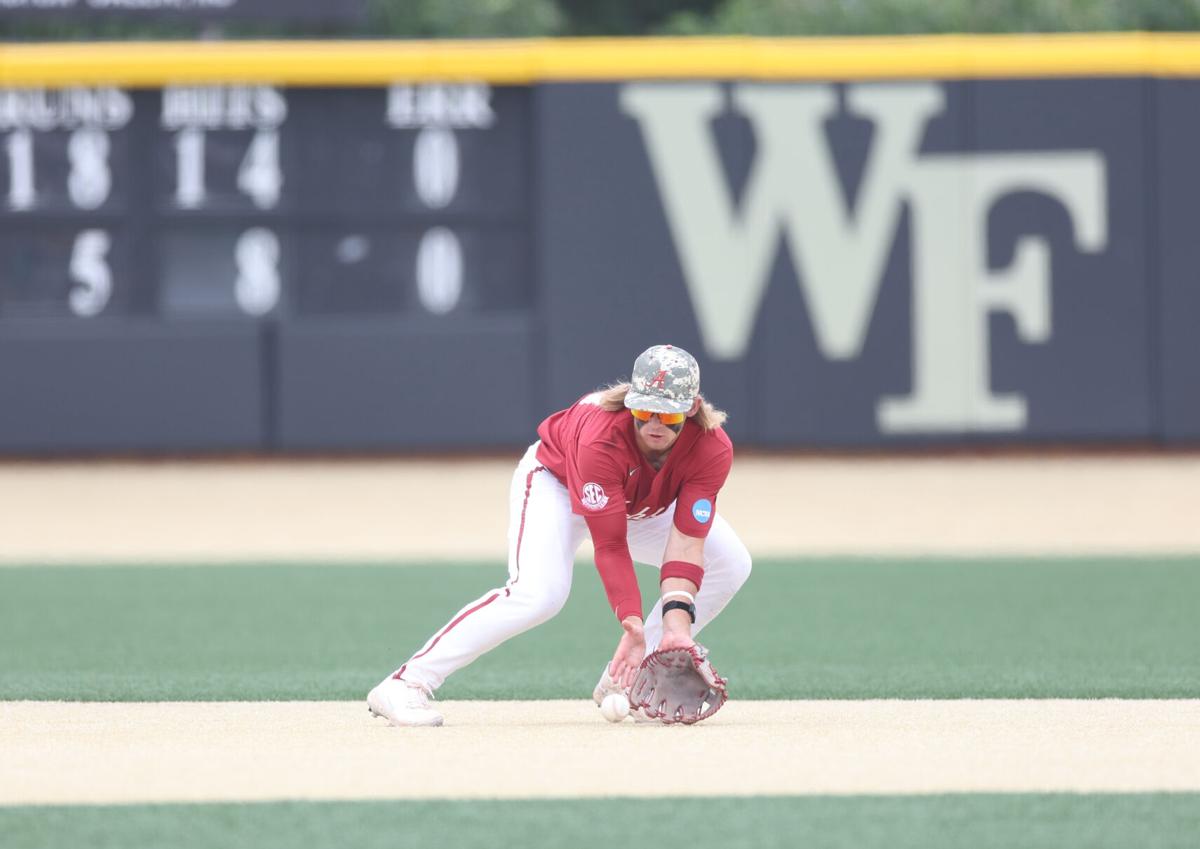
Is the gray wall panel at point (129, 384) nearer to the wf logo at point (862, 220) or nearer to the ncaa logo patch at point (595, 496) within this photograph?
the wf logo at point (862, 220)

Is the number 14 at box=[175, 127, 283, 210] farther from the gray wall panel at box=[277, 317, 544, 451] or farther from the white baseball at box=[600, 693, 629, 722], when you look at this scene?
the white baseball at box=[600, 693, 629, 722]

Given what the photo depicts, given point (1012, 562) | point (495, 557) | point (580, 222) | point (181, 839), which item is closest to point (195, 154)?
point (580, 222)

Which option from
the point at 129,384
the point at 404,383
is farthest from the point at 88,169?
the point at 404,383

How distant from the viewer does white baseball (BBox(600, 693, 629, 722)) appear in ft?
22.5

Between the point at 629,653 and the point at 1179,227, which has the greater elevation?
the point at 1179,227

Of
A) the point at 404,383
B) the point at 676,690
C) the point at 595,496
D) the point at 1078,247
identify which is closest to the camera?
the point at 595,496

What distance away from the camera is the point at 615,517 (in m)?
6.60

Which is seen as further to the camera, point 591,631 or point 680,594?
point 591,631

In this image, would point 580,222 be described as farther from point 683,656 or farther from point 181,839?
point 181,839

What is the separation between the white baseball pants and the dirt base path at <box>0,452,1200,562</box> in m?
6.02

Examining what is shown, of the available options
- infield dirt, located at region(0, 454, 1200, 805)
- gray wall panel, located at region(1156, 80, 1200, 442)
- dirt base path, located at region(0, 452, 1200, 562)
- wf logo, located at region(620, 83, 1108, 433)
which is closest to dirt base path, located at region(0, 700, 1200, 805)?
infield dirt, located at region(0, 454, 1200, 805)

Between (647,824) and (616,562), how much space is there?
1.56 meters

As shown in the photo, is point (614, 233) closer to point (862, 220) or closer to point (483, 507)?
point (862, 220)

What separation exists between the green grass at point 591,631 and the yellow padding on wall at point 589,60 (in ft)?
22.2
